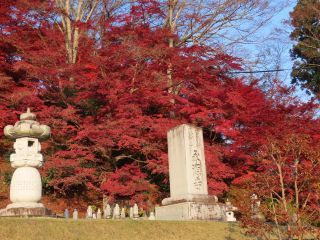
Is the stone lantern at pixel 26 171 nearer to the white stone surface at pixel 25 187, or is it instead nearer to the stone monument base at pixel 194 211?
the white stone surface at pixel 25 187

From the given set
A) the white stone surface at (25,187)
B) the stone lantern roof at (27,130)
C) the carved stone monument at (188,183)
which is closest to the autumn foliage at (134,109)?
the carved stone monument at (188,183)

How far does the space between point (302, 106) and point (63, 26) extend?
453 inches

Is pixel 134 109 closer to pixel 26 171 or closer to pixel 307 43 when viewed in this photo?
pixel 26 171

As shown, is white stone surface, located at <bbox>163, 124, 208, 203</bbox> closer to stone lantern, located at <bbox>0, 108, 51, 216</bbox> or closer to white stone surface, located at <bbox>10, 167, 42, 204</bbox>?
stone lantern, located at <bbox>0, 108, 51, 216</bbox>

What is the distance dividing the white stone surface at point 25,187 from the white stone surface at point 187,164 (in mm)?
3596

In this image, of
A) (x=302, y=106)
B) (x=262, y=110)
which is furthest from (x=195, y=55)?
(x=302, y=106)

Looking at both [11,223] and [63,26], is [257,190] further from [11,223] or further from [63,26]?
[63,26]

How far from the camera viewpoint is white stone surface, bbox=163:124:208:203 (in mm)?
11188

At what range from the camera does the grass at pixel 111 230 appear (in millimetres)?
7738

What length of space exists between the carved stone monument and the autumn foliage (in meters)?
3.22

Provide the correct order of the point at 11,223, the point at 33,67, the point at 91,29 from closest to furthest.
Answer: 1. the point at 11,223
2. the point at 33,67
3. the point at 91,29

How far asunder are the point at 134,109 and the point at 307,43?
1241 cm

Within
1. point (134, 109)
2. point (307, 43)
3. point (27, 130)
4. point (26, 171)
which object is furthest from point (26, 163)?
point (307, 43)

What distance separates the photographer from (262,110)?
16.8 meters
